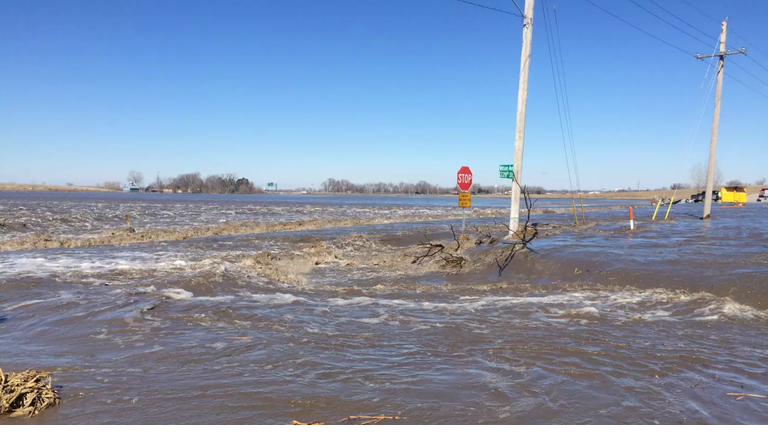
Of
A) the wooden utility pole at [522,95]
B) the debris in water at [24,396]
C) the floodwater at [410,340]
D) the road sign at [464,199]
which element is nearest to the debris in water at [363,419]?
the floodwater at [410,340]

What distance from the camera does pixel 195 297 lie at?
859 centimetres

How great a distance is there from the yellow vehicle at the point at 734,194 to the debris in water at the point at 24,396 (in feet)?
217

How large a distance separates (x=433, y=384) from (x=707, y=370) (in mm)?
2835

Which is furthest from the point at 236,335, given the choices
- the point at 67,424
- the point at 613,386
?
→ the point at 613,386

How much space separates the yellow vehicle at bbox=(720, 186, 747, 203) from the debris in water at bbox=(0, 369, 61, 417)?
66246 millimetres

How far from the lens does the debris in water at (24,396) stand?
12.0 feet

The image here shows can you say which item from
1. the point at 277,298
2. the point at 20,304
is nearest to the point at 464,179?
the point at 277,298

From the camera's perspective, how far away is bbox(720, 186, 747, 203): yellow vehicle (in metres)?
54.5

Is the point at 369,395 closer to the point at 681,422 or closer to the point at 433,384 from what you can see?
the point at 433,384

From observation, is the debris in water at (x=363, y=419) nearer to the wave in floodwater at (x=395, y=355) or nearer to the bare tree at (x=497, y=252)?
the wave in floodwater at (x=395, y=355)

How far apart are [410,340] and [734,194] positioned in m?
64.0

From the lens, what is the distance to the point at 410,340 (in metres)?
5.95

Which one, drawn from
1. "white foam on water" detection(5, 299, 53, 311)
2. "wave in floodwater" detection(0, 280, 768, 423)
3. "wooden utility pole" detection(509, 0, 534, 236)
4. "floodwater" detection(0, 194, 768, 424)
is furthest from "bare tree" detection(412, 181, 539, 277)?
"white foam on water" detection(5, 299, 53, 311)

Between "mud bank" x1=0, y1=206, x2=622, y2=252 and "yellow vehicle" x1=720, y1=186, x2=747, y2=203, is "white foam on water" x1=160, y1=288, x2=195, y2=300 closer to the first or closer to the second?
"mud bank" x1=0, y1=206, x2=622, y2=252
